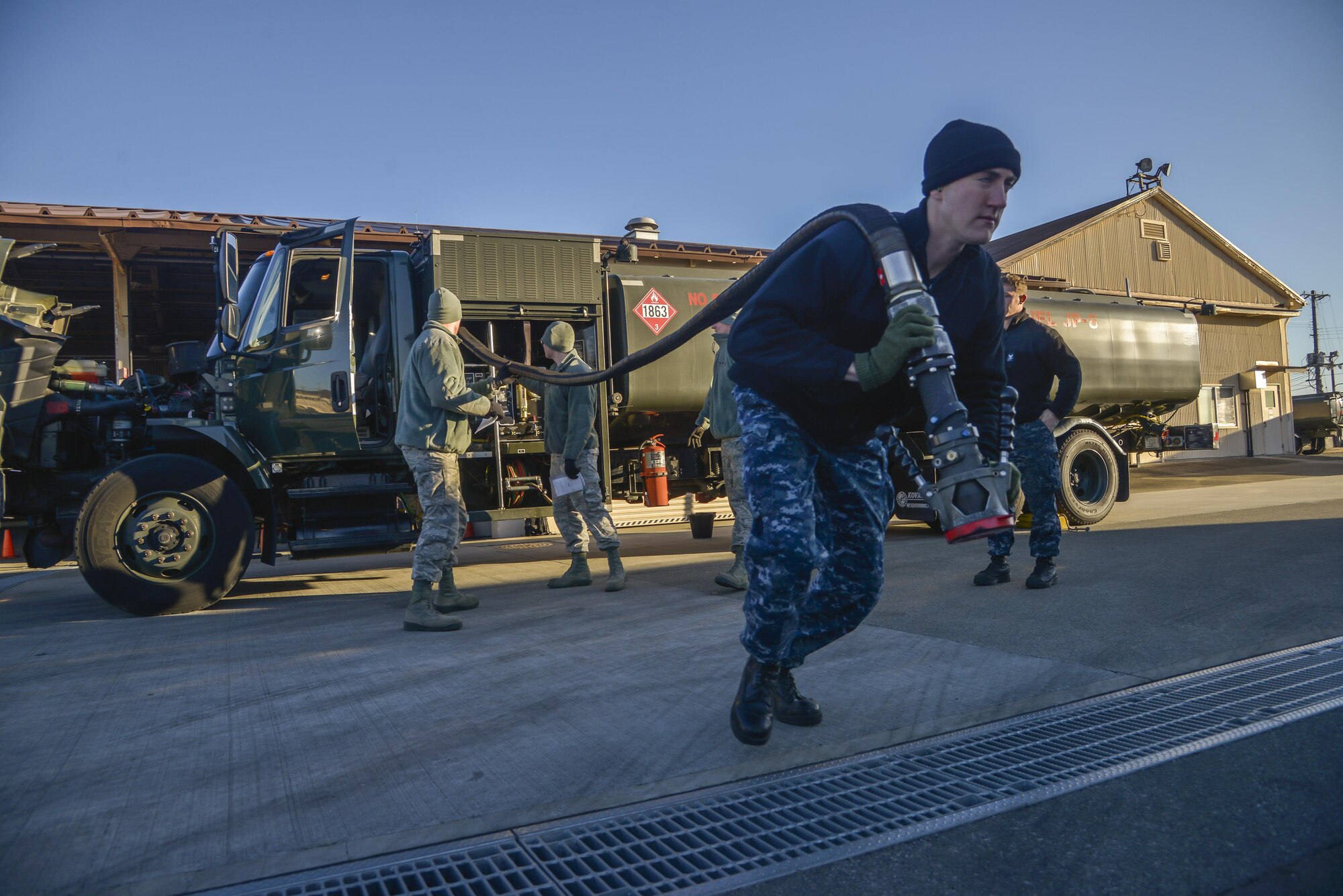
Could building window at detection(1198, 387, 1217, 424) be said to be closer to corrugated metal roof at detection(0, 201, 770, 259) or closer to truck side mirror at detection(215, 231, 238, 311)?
corrugated metal roof at detection(0, 201, 770, 259)

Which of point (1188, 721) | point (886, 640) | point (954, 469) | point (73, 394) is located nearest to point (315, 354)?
point (73, 394)

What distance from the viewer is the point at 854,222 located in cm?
257

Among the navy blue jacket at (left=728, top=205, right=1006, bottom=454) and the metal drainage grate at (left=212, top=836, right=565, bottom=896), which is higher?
the navy blue jacket at (left=728, top=205, right=1006, bottom=454)

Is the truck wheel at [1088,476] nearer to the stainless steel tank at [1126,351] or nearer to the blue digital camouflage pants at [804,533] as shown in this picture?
the stainless steel tank at [1126,351]

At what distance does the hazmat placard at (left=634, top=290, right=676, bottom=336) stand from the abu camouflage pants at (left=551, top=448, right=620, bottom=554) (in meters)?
2.31

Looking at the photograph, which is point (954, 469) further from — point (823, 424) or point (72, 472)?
point (72, 472)

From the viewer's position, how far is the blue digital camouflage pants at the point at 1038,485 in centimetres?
532

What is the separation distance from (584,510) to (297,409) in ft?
7.64

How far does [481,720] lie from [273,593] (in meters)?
4.50

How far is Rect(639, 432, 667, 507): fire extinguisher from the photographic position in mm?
8492

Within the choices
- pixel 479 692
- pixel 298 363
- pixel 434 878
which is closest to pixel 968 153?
pixel 434 878

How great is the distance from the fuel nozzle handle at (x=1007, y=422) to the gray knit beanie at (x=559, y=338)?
4.11 metres

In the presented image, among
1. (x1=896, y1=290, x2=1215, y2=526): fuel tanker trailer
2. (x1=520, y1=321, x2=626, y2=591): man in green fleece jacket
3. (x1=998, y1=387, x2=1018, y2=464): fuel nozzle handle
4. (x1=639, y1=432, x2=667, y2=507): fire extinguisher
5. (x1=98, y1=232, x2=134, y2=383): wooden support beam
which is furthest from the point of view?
(x1=98, y1=232, x2=134, y2=383): wooden support beam

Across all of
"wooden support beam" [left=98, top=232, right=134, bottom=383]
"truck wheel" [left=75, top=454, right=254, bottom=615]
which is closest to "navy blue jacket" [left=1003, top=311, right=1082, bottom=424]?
"truck wheel" [left=75, top=454, right=254, bottom=615]
